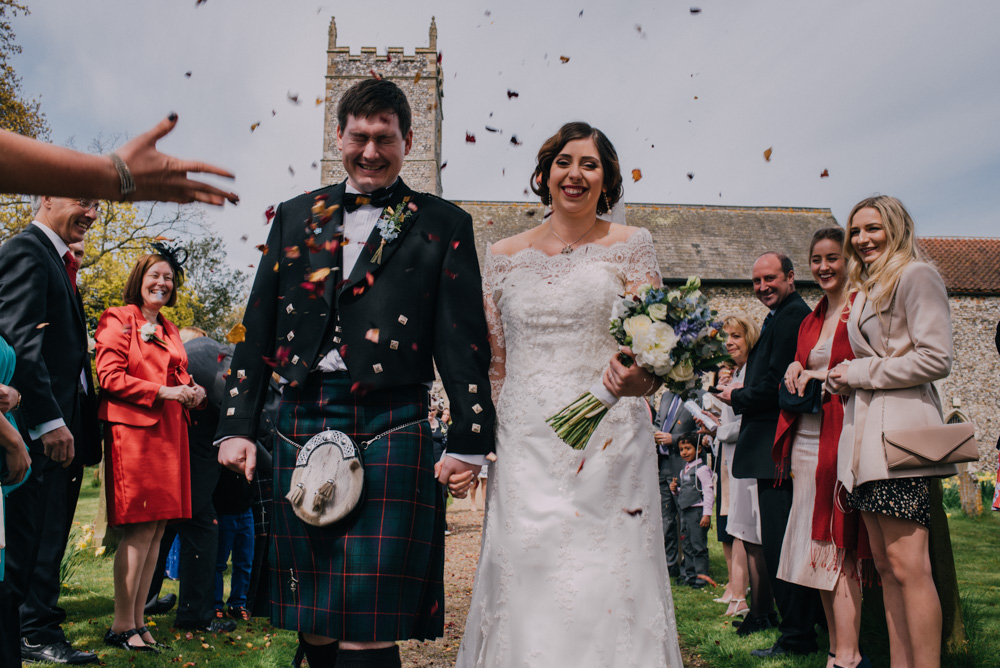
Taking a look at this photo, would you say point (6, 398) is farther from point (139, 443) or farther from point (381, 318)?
point (139, 443)

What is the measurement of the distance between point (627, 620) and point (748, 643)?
8.02ft

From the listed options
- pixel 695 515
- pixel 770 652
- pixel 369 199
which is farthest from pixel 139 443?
pixel 695 515

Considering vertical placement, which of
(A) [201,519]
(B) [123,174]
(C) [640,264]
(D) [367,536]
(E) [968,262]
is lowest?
(A) [201,519]

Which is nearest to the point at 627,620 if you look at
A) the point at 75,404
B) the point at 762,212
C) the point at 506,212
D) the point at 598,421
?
the point at 598,421

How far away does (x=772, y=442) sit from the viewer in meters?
5.12

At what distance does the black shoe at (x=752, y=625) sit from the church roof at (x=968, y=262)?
3271 centimetres

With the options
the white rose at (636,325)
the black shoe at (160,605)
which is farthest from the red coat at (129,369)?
the white rose at (636,325)

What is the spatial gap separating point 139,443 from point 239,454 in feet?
7.72

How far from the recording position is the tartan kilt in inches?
108

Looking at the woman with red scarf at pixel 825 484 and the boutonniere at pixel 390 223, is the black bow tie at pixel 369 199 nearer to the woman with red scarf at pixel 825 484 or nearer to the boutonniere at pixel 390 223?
the boutonniere at pixel 390 223

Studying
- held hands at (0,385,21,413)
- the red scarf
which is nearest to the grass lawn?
the red scarf

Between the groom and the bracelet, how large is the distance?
1.28m

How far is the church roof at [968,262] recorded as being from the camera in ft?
111

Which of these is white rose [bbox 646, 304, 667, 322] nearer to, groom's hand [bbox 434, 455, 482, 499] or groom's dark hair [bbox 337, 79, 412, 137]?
groom's hand [bbox 434, 455, 482, 499]
